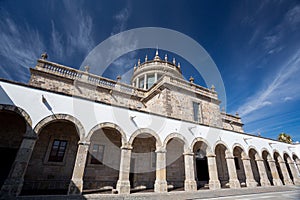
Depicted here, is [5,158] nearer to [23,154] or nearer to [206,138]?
[23,154]

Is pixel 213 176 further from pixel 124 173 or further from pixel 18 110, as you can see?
pixel 18 110

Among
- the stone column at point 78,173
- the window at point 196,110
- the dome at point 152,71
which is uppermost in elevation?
the dome at point 152,71

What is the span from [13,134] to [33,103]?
292cm

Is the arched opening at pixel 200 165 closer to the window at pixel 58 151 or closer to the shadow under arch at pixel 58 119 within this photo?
the shadow under arch at pixel 58 119

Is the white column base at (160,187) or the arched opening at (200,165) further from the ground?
the arched opening at (200,165)

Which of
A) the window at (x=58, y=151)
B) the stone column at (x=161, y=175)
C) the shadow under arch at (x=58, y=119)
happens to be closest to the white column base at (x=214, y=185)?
the stone column at (x=161, y=175)

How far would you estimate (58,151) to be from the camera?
835 cm

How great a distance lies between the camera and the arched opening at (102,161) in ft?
27.9

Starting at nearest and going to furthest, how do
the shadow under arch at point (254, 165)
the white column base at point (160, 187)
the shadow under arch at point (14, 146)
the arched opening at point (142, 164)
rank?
the shadow under arch at point (14, 146)
the white column base at point (160, 187)
the arched opening at point (142, 164)
the shadow under arch at point (254, 165)

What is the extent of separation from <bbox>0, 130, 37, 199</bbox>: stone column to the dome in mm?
12873

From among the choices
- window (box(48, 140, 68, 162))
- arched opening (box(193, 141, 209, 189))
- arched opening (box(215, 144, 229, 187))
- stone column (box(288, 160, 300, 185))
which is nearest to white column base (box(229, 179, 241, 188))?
arched opening (box(193, 141, 209, 189))

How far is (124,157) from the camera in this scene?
7.34m

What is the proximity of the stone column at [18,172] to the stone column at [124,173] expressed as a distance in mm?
3661

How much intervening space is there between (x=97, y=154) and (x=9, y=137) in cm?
448
